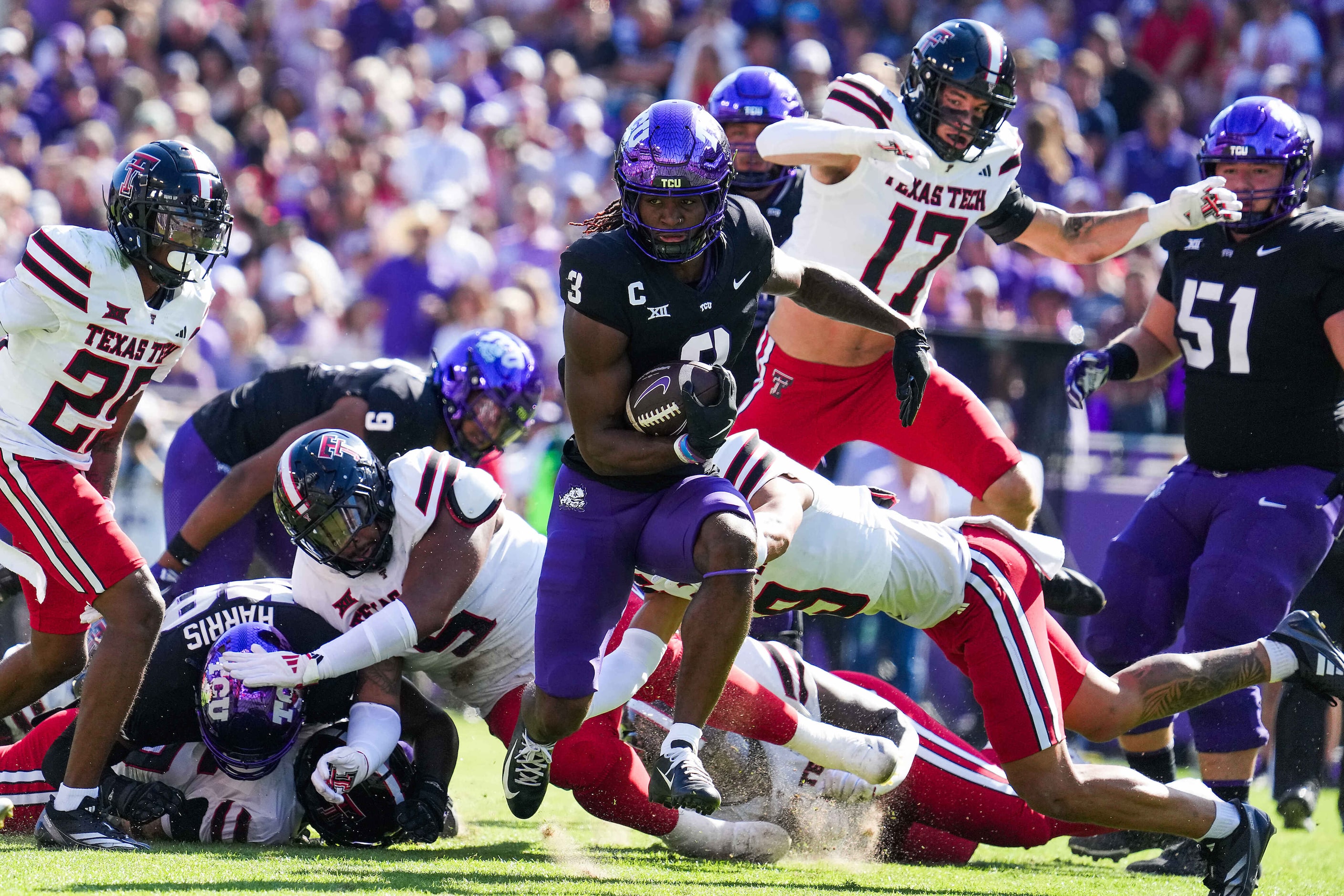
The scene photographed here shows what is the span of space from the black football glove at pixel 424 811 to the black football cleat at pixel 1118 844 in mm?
2183

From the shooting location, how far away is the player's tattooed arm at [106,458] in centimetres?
531

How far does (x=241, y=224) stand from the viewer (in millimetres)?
12055

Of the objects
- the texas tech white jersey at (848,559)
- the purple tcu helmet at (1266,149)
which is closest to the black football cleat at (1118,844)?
the texas tech white jersey at (848,559)

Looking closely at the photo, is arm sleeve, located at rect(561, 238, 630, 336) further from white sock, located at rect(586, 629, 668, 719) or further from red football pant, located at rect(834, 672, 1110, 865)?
red football pant, located at rect(834, 672, 1110, 865)

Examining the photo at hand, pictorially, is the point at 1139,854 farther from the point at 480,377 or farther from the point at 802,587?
the point at 480,377

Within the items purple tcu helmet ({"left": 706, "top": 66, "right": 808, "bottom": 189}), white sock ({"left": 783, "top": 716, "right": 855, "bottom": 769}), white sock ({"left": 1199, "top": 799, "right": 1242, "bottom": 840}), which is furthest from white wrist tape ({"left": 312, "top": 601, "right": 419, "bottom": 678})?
purple tcu helmet ({"left": 706, "top": 66, "right": 808, "bottom": 189})

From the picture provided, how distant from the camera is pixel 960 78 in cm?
565

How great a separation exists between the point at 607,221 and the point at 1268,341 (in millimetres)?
2425

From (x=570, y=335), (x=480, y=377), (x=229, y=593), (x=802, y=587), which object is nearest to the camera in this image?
(x=570, y=335)

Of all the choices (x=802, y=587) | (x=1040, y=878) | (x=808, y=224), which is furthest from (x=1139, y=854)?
(x=808, y=224)

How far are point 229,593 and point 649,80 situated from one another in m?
8.78

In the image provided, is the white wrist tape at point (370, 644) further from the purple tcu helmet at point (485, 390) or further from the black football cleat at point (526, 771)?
the purple tcu helmet at point (485, 390)

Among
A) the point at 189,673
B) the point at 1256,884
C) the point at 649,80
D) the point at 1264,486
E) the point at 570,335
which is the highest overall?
the point at 649,80

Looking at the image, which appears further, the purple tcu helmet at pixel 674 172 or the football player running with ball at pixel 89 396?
the football player running with ball at pixel 89 396
